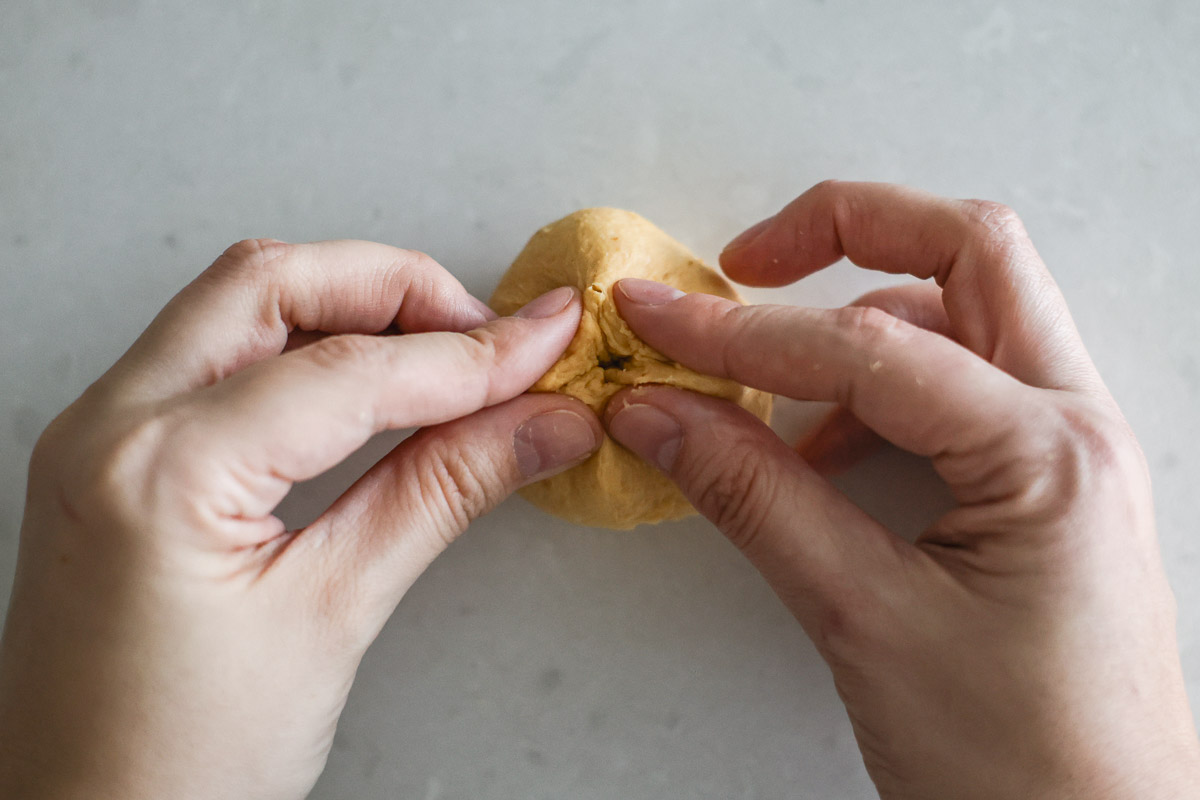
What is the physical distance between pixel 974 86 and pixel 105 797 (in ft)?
7.93

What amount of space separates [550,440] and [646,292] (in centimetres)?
34

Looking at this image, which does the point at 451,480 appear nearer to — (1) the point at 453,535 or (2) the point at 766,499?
(1) the point at 453,535

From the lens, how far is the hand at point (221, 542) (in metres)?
1.06

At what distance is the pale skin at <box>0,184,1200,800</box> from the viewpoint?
42.3 inches

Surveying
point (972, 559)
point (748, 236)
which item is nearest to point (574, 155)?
point (748, 236)

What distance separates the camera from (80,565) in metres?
1.09

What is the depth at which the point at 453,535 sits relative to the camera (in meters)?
1.33

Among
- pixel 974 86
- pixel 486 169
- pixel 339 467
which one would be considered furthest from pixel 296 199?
pixel 974 86

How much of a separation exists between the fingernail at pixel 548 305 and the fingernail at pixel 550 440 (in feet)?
0.62

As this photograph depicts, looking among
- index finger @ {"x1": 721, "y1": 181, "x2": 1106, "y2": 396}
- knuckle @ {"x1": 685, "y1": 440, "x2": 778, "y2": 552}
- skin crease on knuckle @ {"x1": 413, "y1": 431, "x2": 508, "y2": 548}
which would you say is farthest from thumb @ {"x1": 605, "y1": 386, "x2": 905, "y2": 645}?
index finger @ {"x1": 721, "y1": 181, "x2": 1106, "y2": 396}

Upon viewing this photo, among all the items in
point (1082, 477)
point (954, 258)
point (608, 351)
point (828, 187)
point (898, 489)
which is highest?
→ point (828, 187)

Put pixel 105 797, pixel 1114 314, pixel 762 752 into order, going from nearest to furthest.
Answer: pixel 105 797 < pixel 762 752 < pixel 1114 314

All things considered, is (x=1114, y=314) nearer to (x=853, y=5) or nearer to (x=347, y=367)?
(x=853, y=5)

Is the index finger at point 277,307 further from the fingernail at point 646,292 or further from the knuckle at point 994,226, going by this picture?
the knuckle at point 994,226
